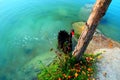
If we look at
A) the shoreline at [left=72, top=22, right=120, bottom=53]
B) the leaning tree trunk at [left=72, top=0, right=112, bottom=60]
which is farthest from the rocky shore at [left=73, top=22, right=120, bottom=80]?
the leaning tree trunk at [left=72, top=0, right=112, bottom=60]

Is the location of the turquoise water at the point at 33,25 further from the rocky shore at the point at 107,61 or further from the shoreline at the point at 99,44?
the rocky shore at the point at 107,61

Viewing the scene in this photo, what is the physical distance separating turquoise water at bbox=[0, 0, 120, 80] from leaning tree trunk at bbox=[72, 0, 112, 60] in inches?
128

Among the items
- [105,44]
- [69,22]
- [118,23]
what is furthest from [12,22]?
[118,23]

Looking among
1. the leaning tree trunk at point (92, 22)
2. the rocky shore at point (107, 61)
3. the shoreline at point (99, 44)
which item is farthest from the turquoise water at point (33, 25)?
the leaning tree trunk at point (92, 22)

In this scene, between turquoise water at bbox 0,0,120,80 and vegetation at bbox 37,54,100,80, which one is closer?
vegetation at bbox 37,54,100,80

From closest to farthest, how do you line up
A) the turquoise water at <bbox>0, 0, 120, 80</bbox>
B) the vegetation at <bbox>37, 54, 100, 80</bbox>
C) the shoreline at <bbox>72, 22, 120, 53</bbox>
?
the vegetation at <bbox>37, 54, 100, 80</bbox> → the shoreline at <bbox>72, 22, 120, 53</bbox> → the turquoise water at <bbox>0, 0, 120, 80</bbox>

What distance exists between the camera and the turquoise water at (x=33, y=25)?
9672mm

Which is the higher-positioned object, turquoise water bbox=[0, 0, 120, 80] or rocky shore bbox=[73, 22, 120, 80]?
turquoise water bbox=[0, 0, 120, 80]

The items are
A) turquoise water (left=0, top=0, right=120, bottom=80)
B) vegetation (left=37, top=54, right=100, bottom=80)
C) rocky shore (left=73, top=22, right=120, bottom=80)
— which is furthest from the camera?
turquoise water (left=0, top=0, right=120, bottom=80)

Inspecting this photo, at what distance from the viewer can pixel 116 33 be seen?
12.5 metres

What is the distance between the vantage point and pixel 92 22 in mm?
5590

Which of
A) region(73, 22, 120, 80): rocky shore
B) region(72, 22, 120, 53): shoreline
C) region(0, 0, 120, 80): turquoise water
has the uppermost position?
region(0, 0, 120, 80): turquoise water

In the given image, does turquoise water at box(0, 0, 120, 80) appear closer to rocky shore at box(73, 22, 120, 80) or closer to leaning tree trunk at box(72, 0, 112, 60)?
rocky shore at box(73, 22, 120, 80)

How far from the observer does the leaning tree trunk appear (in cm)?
521
